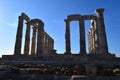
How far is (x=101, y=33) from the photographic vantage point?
128 ft

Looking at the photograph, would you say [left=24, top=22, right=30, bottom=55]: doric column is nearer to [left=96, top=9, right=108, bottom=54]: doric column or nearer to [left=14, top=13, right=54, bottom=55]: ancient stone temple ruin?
[left=14, top=13, right=54, bottom=55]: ancient stone temple ruin

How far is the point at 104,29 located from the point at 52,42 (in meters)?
32.1

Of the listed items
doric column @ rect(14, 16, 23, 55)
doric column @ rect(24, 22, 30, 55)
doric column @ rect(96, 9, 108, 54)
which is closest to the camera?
doric column @ rect(96, 9, 108, 54)

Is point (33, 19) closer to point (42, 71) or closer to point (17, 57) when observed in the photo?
point (17, 57)

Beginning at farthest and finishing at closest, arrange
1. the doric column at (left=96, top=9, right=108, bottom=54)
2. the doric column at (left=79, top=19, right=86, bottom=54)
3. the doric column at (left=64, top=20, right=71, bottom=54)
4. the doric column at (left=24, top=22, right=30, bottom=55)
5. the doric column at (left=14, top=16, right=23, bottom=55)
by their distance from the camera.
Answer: the doric column at (left=24, top=22, right=30, bottom=55)
the doric column at (left=64, top=20, right=71, bottom=54)
the doric column at (left=14, top=16, right=23, bottom=55)
the doric column at (left=79, top=19, right=86, bottom=54)
the doric column at (left=96, top=9, right=108, bottom=54)

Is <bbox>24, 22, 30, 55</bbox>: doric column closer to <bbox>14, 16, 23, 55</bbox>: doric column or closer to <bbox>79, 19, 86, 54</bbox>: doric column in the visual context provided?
<bbox>14, 16, 23, 55</bbox>: doric column

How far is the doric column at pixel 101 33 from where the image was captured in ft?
125

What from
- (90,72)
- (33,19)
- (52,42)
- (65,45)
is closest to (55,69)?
(90,72)

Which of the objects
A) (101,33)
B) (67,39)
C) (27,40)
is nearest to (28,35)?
(27,40)

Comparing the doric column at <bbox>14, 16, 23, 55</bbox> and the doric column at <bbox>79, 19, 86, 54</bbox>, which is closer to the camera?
the doric column at <bbox>79, 19, 86, 54</bbox>

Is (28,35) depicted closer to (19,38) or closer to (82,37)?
(19,38)

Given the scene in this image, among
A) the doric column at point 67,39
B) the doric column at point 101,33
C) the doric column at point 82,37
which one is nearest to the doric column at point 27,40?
the doric column at point 67,39

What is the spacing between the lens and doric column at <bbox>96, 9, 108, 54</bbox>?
38.2 m

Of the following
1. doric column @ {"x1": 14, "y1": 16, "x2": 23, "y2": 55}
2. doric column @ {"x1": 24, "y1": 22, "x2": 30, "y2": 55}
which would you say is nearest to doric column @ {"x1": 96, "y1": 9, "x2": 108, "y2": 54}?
doric column @ {"x1": 24, "y1": 22, "x2": 30, "y2": 55}
